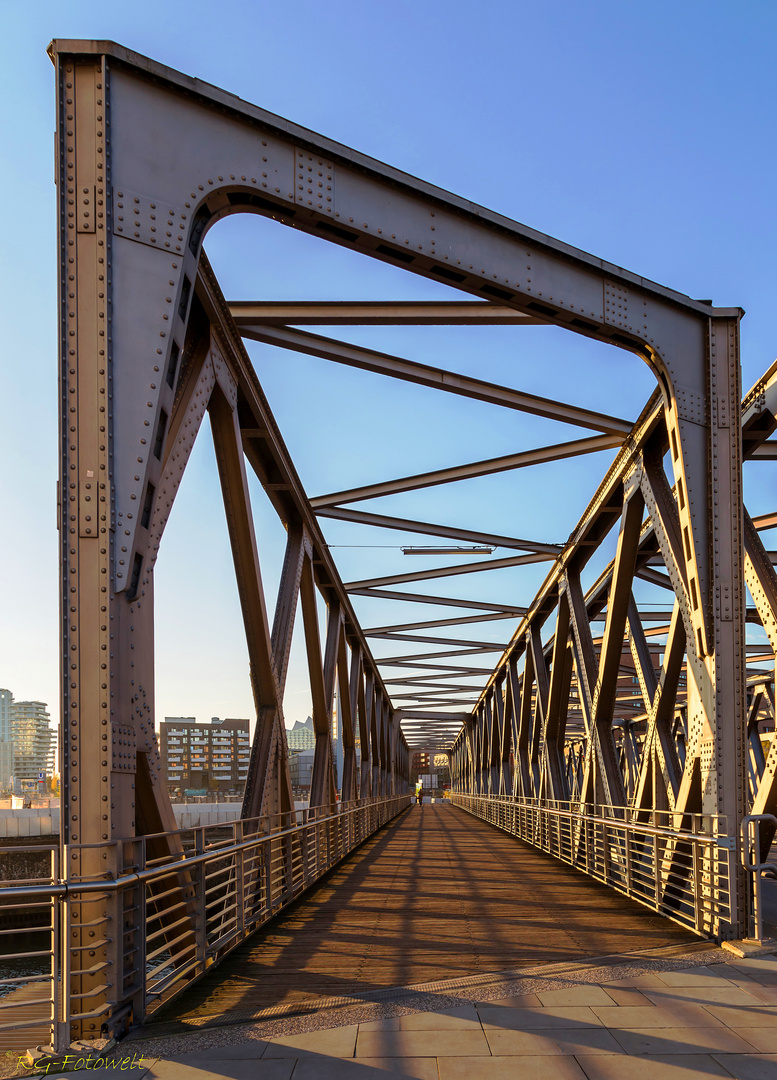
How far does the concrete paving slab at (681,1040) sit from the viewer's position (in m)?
4.55

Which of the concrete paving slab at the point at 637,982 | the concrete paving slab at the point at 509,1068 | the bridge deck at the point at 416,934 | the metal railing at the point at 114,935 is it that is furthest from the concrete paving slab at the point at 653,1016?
the metal railing at the point at 114,935

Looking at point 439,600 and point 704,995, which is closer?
point 704,995

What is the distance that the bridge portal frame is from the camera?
211 inches

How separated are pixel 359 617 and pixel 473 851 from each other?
9248mm

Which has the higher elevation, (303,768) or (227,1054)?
(227,1054)

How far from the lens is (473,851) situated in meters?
17.9

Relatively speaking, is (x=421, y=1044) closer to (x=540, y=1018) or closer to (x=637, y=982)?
(x=540, y=1018)

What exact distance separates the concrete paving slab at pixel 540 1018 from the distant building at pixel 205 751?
13446 centimetres

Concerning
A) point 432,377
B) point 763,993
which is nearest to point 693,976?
point 763,993

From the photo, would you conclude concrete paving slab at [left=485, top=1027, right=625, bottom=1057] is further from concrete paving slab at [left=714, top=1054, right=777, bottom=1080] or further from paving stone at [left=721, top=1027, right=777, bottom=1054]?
paving stone at [left=721, top=1027, right=777, bottom=1054]

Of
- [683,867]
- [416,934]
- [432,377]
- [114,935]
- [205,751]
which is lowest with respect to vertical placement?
[205,751]

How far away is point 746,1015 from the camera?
514 centimetres

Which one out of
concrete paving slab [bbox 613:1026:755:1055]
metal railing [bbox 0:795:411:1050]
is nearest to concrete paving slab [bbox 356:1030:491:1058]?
concrete paving slab [bbox 613:1026:755:1055]

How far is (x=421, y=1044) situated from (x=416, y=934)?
11.6 feet
